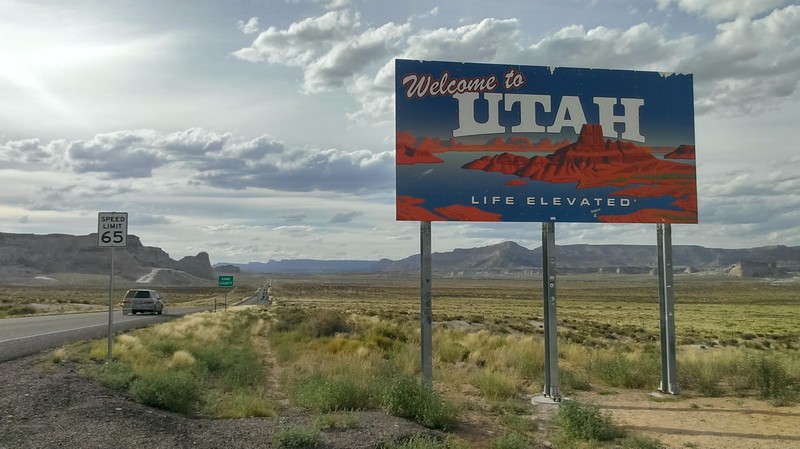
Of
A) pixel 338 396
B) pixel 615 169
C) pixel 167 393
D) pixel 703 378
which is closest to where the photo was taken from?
pixel 167 393

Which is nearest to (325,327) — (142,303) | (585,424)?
(585,424)

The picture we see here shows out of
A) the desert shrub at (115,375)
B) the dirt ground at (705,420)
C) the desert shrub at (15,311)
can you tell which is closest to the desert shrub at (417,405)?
the dirt ground at (705,420)

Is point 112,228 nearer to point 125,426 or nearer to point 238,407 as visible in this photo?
point 238,407

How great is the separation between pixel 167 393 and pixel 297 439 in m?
3.24

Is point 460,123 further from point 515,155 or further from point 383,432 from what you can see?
point 383,432

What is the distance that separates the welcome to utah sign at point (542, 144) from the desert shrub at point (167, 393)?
4582 millimetres

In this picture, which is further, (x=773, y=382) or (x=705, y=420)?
(x=773, y=382)

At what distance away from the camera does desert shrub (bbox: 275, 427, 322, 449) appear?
23.7 feet

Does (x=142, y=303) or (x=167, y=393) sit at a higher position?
(x=167, y=393)

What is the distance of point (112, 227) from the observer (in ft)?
44.1

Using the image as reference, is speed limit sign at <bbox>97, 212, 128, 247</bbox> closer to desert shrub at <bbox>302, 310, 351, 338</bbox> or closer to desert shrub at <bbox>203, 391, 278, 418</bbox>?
desert shrub at <bbox>203, 391, 278, 418</bbox>

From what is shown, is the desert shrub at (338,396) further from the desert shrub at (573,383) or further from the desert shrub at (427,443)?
the desert shrub at (573,383)

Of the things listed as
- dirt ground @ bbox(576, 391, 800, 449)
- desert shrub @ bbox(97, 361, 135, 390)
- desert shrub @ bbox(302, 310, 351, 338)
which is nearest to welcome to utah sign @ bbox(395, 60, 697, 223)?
dirt ground @ bbox(576, 391, 800, 449)

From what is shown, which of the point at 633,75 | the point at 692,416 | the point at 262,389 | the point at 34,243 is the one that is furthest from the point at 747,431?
the point at 34,243
